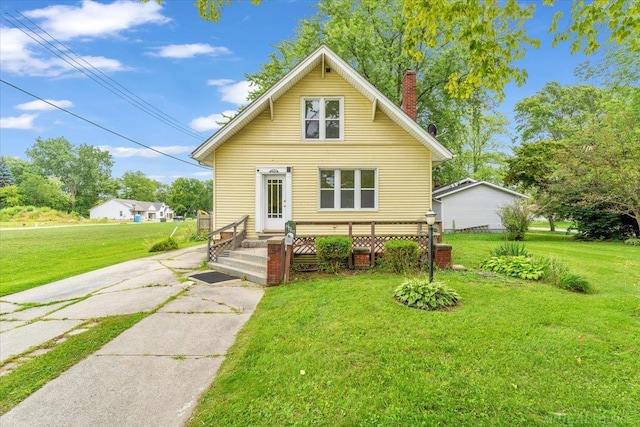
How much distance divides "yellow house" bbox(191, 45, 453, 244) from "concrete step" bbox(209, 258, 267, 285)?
2162 mm

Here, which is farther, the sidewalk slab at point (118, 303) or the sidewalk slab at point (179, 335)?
the sidewalk slab at point (118, 303)

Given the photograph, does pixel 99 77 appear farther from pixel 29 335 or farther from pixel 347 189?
pixel 29 335

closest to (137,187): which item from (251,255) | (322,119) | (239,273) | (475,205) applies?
(475,205)

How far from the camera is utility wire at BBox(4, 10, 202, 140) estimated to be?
476 inches

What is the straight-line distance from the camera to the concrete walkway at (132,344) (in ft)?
8.73

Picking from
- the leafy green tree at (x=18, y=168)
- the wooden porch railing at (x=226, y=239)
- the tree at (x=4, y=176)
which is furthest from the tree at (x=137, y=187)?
the wooden porch railing at (x=226, y=239)

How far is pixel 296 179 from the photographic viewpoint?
10.5 metres

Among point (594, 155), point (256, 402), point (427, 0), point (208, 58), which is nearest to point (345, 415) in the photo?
point (256, 402)

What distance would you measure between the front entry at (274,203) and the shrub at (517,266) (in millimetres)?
6583

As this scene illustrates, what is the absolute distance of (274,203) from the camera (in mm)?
10648

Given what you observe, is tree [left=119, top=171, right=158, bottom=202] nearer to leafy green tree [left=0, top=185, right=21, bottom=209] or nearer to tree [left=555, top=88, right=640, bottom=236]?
leafy green tree [left=0, top=185, right=21, bottom=209]

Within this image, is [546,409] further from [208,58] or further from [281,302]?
[208,58]

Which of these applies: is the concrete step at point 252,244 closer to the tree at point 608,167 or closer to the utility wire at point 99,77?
the utility wire at point 99,77

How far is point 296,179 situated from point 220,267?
404 cm
